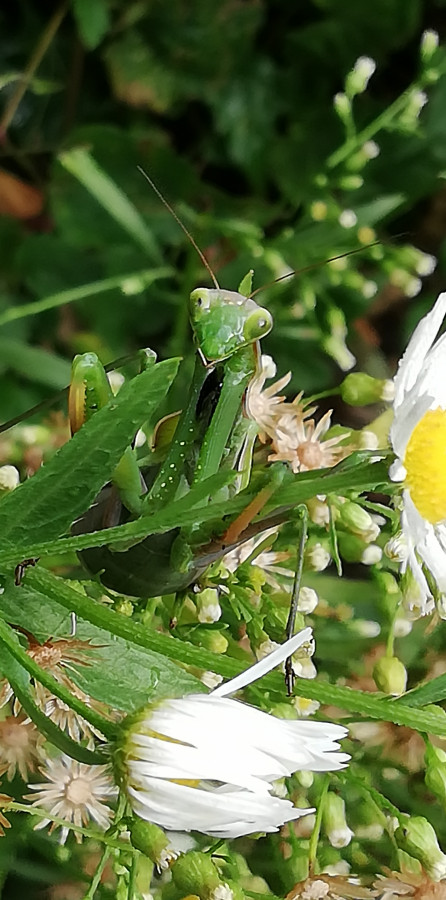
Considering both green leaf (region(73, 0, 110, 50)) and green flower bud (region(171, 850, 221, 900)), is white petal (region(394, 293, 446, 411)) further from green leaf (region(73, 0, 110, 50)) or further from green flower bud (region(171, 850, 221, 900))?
green leaf (region(73, 0, 110, 50))

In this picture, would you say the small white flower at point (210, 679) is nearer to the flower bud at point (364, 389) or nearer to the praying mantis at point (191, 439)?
the praying mantis at point (191, 439)

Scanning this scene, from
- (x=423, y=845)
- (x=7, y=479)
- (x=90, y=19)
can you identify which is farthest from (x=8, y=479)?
(x=90, y=19)

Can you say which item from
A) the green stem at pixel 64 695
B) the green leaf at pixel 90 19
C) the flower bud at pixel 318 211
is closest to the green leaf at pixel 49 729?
the green stem at pixel 64 695

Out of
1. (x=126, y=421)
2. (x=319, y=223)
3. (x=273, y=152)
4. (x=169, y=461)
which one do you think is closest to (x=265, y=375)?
(x=169, y=461)

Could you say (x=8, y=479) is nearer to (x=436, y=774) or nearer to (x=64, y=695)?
(x=64, y=695)

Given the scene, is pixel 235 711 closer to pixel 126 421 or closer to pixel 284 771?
pixel 284 771
